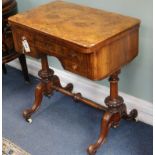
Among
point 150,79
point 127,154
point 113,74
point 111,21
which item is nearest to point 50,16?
point 111,21

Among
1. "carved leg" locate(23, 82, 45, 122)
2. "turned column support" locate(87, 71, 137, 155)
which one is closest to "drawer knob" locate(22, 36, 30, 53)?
"carved leg" locate(23, 82, 45, 122)

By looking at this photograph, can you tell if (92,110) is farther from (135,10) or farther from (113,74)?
(135,10)

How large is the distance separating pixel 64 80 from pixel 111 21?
2.76 ft

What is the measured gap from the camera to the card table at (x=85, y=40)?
4.75 feet

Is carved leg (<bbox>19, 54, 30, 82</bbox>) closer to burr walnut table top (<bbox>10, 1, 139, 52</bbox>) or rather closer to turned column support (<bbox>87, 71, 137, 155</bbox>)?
burr walnut table top (<bbox>10, 1, 139, 52</bbox>)

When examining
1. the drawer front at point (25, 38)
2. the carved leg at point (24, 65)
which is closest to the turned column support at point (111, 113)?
the drawer front at point (25, 38)

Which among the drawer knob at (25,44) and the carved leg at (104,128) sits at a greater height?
the drawer knob at (25,44)

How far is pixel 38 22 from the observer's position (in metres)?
1.64

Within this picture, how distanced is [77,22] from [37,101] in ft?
2.32

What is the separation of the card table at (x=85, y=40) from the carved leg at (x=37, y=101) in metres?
0.33

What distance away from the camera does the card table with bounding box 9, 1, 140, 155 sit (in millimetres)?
1446

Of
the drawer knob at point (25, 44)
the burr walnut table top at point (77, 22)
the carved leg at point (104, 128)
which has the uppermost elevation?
the burr walnut table top at point (77, 22)

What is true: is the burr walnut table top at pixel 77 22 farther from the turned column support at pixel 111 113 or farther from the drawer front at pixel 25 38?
the turned column support at pixel 111 113

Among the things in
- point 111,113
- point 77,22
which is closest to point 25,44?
point 77,22
